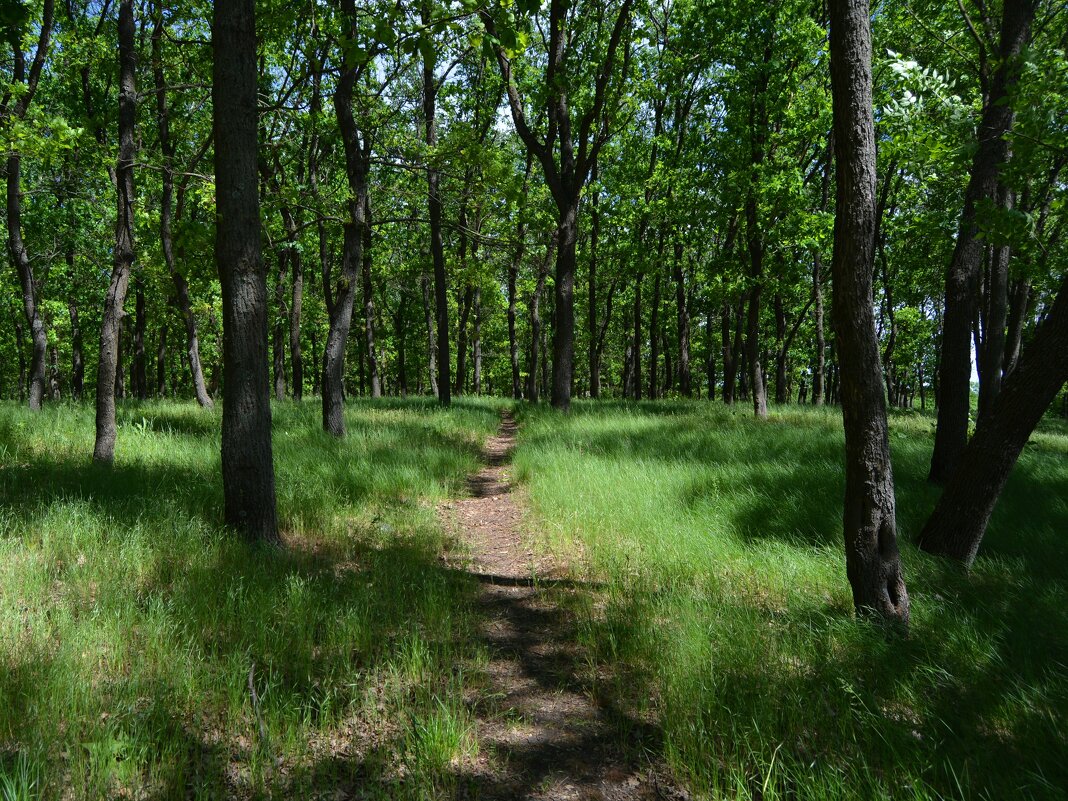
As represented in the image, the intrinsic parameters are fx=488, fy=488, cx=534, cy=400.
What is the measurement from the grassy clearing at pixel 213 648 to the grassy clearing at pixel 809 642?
1.17 m

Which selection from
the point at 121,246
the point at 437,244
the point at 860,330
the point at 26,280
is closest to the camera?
the point at 860,330

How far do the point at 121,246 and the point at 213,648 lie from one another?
6209 millimetres

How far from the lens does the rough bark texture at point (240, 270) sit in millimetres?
4086

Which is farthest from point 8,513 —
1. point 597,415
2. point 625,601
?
point 597,415

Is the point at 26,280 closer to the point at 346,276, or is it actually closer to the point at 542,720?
the point at 346,276

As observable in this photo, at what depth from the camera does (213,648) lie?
2705 millimetres

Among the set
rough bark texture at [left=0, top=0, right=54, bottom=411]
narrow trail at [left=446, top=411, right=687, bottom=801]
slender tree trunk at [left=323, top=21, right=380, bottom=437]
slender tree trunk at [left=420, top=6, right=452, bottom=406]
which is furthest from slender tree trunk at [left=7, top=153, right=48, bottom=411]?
narrow trail at [left=446, top=411, right=687, bottom=801]

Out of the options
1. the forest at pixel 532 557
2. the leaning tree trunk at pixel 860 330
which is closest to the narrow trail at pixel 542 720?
the forest at pixel 532 557

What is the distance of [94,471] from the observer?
5.73 meters

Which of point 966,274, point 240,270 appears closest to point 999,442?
point 966,274

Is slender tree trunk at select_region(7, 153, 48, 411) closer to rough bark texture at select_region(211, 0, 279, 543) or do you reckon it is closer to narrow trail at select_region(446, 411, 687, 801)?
rough bark texture at select_region(211, 0, 279, 543)

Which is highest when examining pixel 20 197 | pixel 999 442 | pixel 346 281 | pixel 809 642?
pixel 20 197

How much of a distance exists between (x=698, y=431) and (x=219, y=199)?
8.67 m

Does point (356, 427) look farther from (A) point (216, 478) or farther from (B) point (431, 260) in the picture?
(B) point (431, 260)
